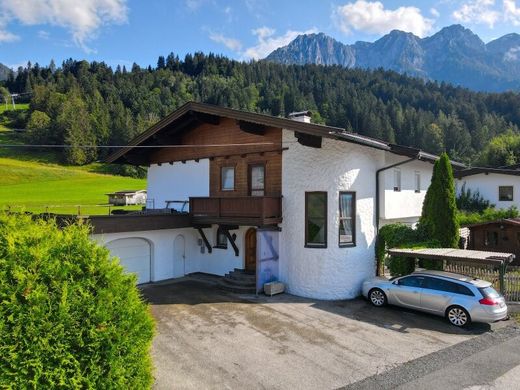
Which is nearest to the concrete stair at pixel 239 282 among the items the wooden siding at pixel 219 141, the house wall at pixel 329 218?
the house wall at pixel 329 218

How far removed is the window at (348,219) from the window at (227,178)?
5.50m

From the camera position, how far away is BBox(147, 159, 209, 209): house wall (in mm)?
19734

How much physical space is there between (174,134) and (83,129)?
77.8m

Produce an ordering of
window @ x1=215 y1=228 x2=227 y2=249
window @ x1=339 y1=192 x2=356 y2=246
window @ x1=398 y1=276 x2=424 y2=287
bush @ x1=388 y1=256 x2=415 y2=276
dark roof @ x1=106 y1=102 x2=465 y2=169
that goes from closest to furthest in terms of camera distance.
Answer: window @ x1=398 y1=276 x2=424 y2=287
dark roof @ x1=106 y1=102 x2=465 y2=169
window @ x1=339 y1=192 x2=356 y2=246
bush @ x1=388 y1=256 x2=415 y2=276
window @ x1=215 y1=228 x2=227 y2=249

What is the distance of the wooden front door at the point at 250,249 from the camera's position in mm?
18047

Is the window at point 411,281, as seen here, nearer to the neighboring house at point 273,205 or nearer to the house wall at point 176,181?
the neighboring house at point 273,205

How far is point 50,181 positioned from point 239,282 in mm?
56589

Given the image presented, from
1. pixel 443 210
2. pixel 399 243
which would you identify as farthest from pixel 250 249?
pixel 443 210

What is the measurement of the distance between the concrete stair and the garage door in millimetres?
3708

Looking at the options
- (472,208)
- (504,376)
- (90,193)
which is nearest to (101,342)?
(504,376)

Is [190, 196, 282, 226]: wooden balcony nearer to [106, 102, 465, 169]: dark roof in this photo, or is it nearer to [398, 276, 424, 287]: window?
[106, 102, 465, 169]: dark roof

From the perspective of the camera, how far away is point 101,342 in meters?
5.90

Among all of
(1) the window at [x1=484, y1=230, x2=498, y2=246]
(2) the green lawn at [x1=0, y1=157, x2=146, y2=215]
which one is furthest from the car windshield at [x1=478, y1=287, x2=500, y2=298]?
(2) the green lawn at [x1=0, y1=157, x2=146, y2=215]

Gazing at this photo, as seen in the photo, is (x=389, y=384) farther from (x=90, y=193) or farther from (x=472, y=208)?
(x=90, y=193)
